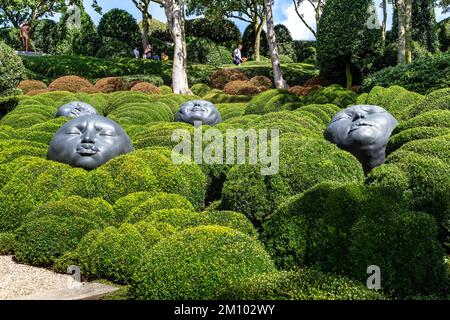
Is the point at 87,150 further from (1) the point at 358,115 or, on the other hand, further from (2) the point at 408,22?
(2) the point at 408,22

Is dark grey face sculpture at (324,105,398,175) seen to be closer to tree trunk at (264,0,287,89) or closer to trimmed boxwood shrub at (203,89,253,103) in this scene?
trimmed boxwood shrub at (203,89,253,103)

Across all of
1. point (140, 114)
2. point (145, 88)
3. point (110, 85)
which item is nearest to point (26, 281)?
point (140, 114)

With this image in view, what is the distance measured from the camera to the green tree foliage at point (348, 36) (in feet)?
61.9

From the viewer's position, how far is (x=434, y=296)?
417cm

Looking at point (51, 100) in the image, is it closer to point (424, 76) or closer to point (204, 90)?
point (204, 90)

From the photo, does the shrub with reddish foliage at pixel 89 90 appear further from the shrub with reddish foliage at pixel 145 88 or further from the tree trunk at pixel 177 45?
the tree trunk at pixel 177 45

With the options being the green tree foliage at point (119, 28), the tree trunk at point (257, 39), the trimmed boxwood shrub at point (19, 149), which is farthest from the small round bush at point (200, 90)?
the green tree foliage at point (119, 28)

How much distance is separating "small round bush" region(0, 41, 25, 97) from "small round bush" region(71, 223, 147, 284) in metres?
12.4

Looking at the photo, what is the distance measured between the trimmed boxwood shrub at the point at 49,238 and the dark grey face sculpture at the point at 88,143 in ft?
5.58

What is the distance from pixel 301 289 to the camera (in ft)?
12.9

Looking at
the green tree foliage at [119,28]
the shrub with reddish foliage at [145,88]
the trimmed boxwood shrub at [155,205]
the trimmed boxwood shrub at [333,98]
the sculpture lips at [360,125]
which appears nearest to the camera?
the trimmed boxwood shrub at [155,205]

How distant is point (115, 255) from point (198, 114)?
6.78m

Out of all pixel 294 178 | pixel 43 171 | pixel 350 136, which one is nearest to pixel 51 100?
pixel 43 171

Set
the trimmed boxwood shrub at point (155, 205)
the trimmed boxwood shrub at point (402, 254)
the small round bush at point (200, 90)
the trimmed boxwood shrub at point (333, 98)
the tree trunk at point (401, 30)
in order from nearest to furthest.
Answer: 1. the trimmed boxwood shrub at point (402, 254)
2. the trimmed boxwood shrub at point (155, 205)
3. the trimmed boxwood shrub at point (333, 98)
4. the tree trunk at point (401, 30)
5. the small round bush at point (200, 90)
